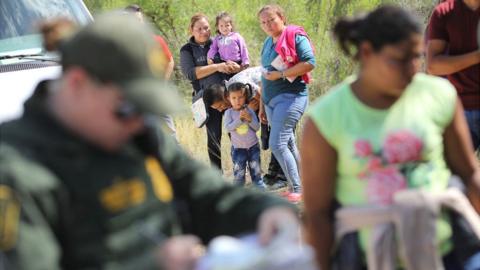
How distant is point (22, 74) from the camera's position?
5469 millimetres

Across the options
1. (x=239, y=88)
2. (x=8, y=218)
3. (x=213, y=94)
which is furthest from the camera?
(x=213, y=94)

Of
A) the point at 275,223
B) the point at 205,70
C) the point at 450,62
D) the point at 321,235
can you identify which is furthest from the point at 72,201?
the point at 205,70

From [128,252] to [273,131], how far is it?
5768 millimetres

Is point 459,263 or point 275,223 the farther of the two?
point 459,263

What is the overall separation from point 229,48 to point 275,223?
6.79 m

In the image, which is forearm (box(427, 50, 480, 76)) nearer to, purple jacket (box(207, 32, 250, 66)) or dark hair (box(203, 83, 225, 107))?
dark hair (box(203, 83, 225, 107))

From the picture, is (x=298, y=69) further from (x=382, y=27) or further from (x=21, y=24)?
(x=382, y=27)

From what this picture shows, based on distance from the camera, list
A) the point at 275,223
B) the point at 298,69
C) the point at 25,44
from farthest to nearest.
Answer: the point at 298,69 → the point at 25,44 → the point at 275,223

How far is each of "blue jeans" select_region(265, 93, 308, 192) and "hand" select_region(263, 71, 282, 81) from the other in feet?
0.56

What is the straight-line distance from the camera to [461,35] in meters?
4.87

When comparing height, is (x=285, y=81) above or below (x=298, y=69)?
below

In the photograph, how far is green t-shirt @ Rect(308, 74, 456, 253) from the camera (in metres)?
3.11

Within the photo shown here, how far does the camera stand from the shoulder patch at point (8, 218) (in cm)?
211

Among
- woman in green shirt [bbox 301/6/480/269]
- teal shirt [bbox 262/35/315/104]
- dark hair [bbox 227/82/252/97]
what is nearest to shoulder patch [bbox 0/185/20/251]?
woman in green shirt [bbox 301/6/480/269]
